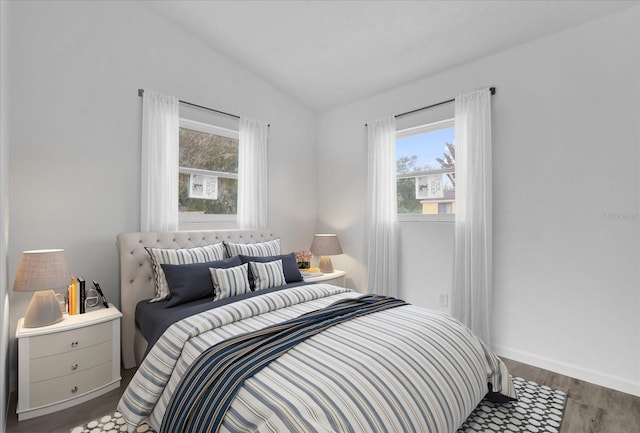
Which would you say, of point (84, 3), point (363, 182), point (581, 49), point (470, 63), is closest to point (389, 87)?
point (470, 63)

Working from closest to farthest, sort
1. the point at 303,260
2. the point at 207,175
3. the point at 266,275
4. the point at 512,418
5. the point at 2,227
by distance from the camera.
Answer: the point at 2,227
the point at 512,418
the point at 266,275
the point at 207,175
the point at 303,260

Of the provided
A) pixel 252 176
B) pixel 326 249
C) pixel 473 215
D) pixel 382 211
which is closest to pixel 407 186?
pixel 382 211

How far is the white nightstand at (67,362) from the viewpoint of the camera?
1910 mm

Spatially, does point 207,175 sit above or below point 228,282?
→ above

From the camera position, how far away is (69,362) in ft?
6.68

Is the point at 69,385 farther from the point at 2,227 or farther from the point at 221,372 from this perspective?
the point at 221,372

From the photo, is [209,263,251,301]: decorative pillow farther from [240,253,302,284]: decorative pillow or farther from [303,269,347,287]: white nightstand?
[303,269,347,287]: white nightstand

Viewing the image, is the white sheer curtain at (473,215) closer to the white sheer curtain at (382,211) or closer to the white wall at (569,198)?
the white wall at (569,198)

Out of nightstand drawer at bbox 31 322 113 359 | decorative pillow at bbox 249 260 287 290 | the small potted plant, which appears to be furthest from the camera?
the small potted plant

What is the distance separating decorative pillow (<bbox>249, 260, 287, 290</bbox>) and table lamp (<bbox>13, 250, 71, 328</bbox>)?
127cm

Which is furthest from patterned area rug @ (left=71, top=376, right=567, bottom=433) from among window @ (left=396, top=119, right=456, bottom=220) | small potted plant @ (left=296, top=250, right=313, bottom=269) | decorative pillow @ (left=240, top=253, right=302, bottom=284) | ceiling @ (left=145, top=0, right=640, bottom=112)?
ceiling @ (left=145, top=0, right=640, bottom=112)

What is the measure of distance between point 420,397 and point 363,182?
2795 mm

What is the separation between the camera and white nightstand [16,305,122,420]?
6.27 ft

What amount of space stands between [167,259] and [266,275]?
2.66 ft
